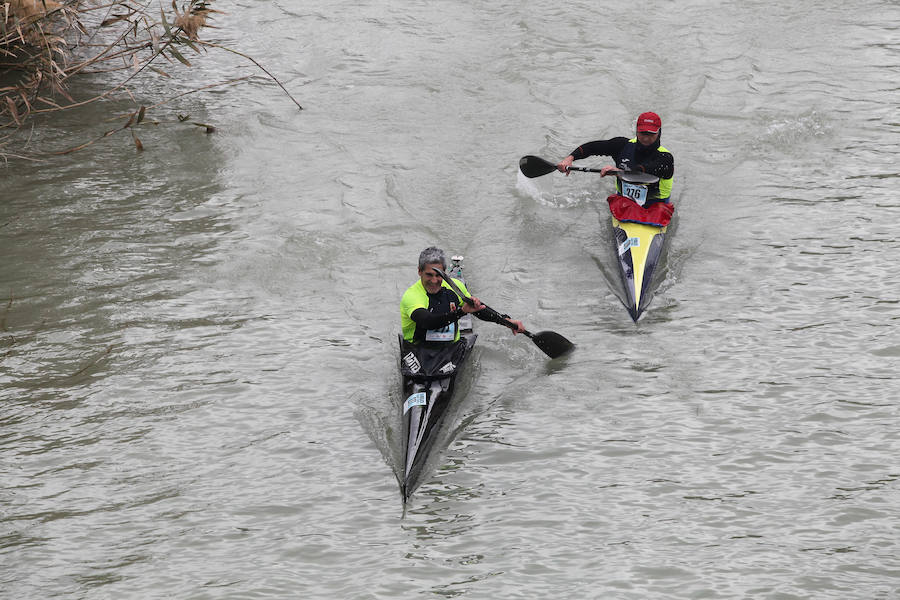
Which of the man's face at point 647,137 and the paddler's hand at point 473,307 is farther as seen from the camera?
the man's face at point 647,137

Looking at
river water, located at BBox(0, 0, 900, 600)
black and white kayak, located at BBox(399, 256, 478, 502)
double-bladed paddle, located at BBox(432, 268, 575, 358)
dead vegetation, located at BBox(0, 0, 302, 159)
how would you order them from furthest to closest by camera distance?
1. dead vegetation, located at BBox(0, 0, 302, 159)
2. double-bladed paddle, located at BBox(432, 268, 575, 358)
3. black and white kayak, located at BBox(399, 256, 478, 502)
4. river water, located at BBox(0, 0, 900, 600)

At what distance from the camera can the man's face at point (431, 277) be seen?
8.41 metres

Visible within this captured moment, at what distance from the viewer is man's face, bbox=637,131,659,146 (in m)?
11.0

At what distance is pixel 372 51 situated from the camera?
16.1m

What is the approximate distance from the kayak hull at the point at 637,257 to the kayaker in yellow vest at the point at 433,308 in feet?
4.94

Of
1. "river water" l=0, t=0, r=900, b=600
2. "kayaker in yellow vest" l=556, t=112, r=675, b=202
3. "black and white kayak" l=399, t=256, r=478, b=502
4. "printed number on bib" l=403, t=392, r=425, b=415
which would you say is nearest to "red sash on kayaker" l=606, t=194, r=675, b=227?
"kayaker in yellow vest" l=556, t=112, r=675, b=202

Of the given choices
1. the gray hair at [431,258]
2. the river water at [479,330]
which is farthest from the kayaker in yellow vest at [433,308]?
the river water at [479,330]

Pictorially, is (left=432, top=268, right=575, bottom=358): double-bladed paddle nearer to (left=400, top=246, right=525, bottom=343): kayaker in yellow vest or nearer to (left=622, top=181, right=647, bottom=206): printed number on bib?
(left=400, top=246, right=525, bottom=343): kayaker in yellow vest

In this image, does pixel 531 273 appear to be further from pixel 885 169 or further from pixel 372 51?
pixel 372 51

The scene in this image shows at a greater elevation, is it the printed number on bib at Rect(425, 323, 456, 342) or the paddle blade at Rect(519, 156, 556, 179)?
the paddle blade at Rect(519, 156, 556, 179)

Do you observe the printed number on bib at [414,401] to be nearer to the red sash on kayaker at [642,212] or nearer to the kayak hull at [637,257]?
the kayak hull at [637,257]

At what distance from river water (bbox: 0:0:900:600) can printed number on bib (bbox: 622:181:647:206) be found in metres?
0.60

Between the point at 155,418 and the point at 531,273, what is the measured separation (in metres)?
4.37

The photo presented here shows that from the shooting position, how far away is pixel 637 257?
10.0 metres
